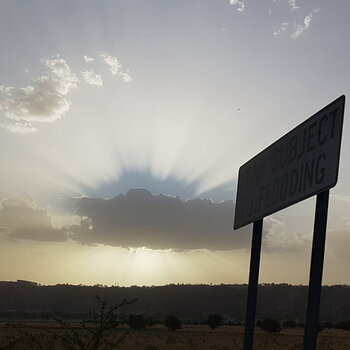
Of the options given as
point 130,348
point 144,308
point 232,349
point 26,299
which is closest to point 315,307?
point 130,348

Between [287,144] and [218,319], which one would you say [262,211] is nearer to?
[287,144]

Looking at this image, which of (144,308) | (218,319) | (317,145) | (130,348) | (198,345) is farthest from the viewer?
(144,308)

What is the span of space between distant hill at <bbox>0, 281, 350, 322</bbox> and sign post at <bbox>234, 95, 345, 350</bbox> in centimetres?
11838

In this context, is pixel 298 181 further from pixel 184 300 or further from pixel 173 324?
pixel 184 300

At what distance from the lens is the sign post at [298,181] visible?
4051mm

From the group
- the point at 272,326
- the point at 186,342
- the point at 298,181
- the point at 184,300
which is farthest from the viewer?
the point at 184,300

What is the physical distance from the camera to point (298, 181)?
470 centimetres

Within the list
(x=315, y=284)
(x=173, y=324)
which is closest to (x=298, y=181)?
(x=315, y=284)

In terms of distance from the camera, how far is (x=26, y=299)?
160 m

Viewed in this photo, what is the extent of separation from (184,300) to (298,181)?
14921 centimetres

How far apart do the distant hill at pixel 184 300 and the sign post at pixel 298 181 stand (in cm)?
11838

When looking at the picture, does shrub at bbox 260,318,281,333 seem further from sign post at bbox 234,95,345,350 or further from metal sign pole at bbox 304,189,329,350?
metal sign pole at bbox 304,189,329,350

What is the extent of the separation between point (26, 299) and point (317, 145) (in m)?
166

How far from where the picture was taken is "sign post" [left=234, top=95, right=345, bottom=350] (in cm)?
405
